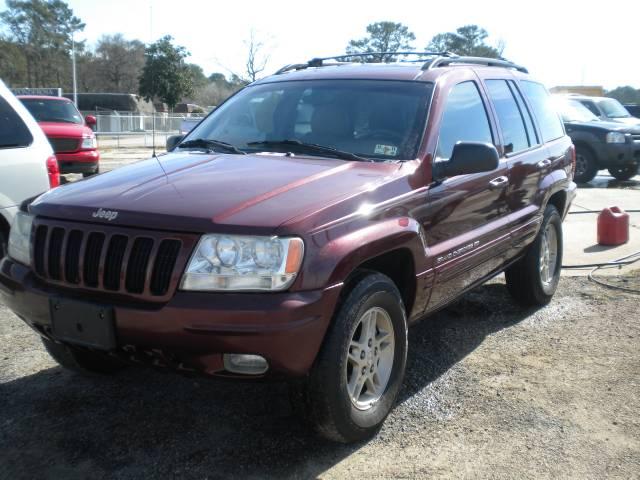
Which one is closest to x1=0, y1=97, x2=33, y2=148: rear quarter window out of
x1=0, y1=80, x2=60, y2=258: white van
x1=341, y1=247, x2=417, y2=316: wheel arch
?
x1=0, y1=80, x2=60, y2=258: white van

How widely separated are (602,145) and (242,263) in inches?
514

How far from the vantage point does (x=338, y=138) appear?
393cm

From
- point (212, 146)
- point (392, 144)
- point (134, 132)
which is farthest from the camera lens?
point (134, 132)

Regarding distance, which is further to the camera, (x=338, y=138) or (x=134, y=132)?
(x=134, y=132)

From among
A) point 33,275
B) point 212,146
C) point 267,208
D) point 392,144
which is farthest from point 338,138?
point 33,275

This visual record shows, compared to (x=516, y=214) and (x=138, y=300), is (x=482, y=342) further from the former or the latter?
(x=138, y=300)

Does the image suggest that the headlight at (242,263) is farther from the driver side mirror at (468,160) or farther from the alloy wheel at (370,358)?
the driver side mirror at (468,160)

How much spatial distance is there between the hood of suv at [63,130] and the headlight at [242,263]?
35.6 feet

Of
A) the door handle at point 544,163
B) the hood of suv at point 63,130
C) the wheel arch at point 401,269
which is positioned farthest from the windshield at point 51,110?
the wheel arch at point 401,269

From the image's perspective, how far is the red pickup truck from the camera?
500 inches

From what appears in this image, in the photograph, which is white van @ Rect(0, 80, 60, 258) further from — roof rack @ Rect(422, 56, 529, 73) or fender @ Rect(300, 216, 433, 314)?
fender @ Rect(300, 216, 433, 314)

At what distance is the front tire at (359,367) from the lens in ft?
9.70

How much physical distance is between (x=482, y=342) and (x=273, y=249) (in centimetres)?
249

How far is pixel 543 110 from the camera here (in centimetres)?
568
